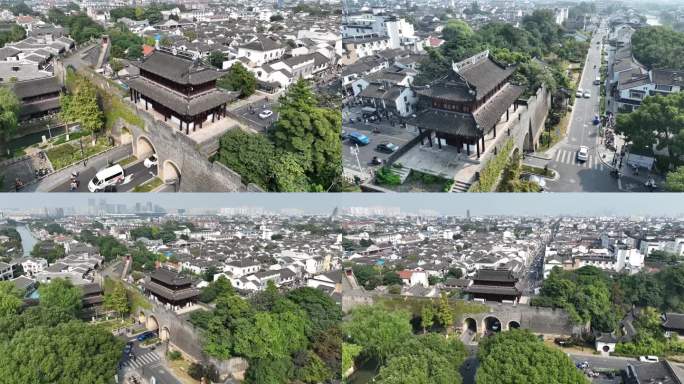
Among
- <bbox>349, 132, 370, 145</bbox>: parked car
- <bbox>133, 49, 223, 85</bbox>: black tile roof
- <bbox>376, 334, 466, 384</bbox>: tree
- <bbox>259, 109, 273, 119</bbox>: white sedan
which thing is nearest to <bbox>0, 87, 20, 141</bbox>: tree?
<bbox>133, 49, 223, 85</bbox>: black tile roof

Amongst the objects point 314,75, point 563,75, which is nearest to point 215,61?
point 314,75

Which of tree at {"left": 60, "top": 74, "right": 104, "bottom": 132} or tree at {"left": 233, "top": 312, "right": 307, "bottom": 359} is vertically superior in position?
tree at {"left": 60, "top": 74, "right": 104, "bottom": 132}

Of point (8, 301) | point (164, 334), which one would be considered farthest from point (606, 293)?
point (8, 301)

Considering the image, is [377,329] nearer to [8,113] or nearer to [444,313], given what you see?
[444,313]

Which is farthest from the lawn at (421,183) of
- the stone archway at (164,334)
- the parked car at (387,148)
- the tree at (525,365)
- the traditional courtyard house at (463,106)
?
the stone archway at (164,334)

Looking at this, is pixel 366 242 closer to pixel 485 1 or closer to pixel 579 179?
pixel 579 179

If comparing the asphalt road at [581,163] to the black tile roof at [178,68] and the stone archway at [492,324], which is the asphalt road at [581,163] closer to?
the stone archway at [492,324]

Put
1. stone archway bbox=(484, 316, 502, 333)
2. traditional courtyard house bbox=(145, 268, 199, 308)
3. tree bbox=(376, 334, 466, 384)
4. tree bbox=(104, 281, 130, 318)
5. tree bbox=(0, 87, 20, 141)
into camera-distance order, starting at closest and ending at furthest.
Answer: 1. tree bbox=(376, 334, 466, 384)
2. tree bbox=(0, 87, 20, 141)
3. stone archway bbox=(484, 316, 502, 333)
4. traditional courtyard house bbox=(145, 268, 199, 308)
5. tree bbox=(104, 281, 130, 318)

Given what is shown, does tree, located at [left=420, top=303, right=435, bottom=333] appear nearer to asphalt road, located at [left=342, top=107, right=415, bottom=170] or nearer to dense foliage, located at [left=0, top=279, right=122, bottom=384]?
asphalt road, located at [left=342, top=107, right=415, bottom=170]
